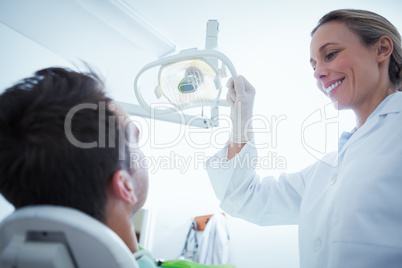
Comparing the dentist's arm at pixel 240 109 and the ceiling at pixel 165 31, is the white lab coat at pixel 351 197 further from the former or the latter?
the ceiling at pixel 165 31

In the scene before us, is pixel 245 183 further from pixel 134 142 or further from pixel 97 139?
pixel 97 139

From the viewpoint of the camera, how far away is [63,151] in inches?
19.3

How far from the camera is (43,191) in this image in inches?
19.1

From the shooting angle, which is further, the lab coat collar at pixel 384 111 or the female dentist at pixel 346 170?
the lab coat collar at pixel 384 111

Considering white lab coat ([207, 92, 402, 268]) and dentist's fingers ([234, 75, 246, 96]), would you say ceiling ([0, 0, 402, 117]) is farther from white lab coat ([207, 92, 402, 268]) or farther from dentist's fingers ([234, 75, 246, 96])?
white lab coat ([207, 92, 402, 268])

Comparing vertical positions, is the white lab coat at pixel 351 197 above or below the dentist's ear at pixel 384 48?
below

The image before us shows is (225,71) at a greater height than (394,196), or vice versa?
(225,71)

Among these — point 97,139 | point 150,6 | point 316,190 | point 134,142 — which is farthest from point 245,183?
point 150,6

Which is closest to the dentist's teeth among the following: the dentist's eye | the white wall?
the dentist's eye

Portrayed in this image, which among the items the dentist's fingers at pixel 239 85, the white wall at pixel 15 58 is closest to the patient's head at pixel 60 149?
the dentist's fingers at pixel 239 85

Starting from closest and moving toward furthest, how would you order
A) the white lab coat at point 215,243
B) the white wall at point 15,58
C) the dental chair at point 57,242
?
the dental chair at point 57,242, the white wall at point 15,58, the white lab coat at point 215,243

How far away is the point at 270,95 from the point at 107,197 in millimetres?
1959

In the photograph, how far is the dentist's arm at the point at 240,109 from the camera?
0.99 metres

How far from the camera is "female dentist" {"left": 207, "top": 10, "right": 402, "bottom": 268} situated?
28.0 inches
